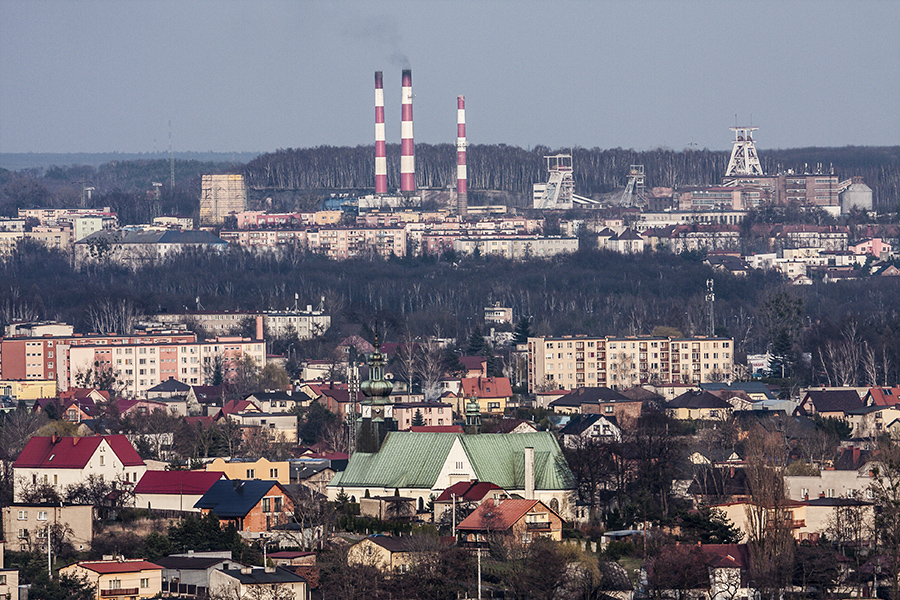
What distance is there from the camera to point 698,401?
7575 centimetres

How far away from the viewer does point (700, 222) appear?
162 metres

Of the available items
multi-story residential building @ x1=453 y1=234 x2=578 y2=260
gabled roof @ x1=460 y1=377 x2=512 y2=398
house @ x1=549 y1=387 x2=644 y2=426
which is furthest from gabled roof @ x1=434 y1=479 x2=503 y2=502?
multi-story residential building @ x1=453 y1=234 x2=578 y2=260

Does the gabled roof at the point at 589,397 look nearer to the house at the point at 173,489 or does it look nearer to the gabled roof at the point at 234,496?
the house at the point at 173,489

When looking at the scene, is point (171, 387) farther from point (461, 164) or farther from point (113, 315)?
point (461, 164)

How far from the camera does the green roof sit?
50000 mm

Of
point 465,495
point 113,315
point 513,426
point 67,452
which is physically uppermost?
point 113,315

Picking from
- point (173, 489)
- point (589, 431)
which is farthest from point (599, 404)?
point (173, 489)

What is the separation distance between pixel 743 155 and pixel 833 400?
10909 centimetres

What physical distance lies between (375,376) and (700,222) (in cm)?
10942

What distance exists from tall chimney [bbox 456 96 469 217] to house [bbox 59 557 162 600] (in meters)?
114

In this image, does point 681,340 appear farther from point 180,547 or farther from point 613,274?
point 180,547

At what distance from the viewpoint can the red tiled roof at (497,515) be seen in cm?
4400

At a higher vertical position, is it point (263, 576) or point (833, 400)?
point (263, 576)

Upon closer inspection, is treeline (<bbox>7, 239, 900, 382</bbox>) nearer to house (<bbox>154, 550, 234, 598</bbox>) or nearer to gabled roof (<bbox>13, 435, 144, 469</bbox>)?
gabled roof (<bbox>13, 435, 144, 469</bbox>)
